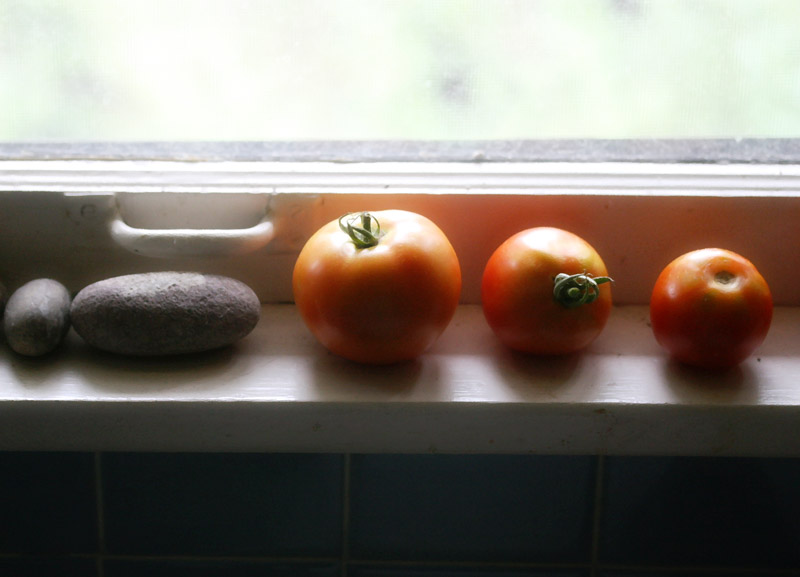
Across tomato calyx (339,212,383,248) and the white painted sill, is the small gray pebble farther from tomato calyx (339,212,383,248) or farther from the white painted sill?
tomato calyx (339,212,383,248)

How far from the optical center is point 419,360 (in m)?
0.56

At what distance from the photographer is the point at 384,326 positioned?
0.50 metres

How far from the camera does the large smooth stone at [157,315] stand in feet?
1.71

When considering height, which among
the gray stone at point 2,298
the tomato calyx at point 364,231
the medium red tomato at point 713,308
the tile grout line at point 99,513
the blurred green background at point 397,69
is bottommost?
the tile grout line at point 99,513

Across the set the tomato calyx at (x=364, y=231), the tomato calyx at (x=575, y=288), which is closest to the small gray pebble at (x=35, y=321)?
the tomato calyx at (x=364, y=231)

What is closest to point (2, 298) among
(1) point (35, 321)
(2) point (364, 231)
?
(1) point (35, 321)

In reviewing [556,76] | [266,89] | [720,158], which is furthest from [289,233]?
[720,158]

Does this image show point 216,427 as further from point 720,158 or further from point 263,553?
point 720,158

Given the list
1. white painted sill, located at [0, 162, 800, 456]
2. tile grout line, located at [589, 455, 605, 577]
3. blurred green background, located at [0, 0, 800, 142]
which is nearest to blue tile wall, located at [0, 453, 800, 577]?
tile grout line, located at [589, 455, 605, 577]

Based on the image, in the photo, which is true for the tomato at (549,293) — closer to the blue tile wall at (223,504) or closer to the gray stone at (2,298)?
the blue tile wall at (223,504)

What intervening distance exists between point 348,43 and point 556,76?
18 cm

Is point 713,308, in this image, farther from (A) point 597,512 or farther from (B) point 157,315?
(B) point 157,315

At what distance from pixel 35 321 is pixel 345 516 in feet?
0.95

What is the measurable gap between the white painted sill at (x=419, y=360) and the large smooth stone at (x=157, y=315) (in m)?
0.02
